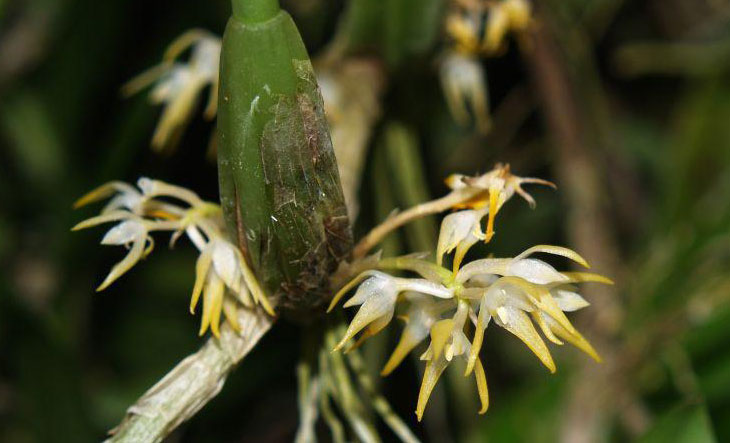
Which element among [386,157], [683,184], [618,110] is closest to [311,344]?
[386,157]

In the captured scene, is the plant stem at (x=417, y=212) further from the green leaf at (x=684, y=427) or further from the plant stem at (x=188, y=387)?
the green leaf at (x=684, y=427)

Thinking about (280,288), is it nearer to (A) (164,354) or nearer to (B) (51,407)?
(B) (51,407)

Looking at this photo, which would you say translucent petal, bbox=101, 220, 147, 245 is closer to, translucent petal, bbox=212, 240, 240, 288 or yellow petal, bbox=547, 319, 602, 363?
translucent petal, bbox=212, 240, 240, 288

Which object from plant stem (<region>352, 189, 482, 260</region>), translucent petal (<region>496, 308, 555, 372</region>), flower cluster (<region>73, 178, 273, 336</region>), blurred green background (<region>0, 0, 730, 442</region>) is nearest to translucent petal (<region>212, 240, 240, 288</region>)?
flower cluster (<region>73, 178, 273, 336</region>)

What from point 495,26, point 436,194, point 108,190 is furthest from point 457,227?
point 436,194

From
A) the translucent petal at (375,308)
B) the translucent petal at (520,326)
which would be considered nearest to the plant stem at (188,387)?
the translucent petal at (375,308)
